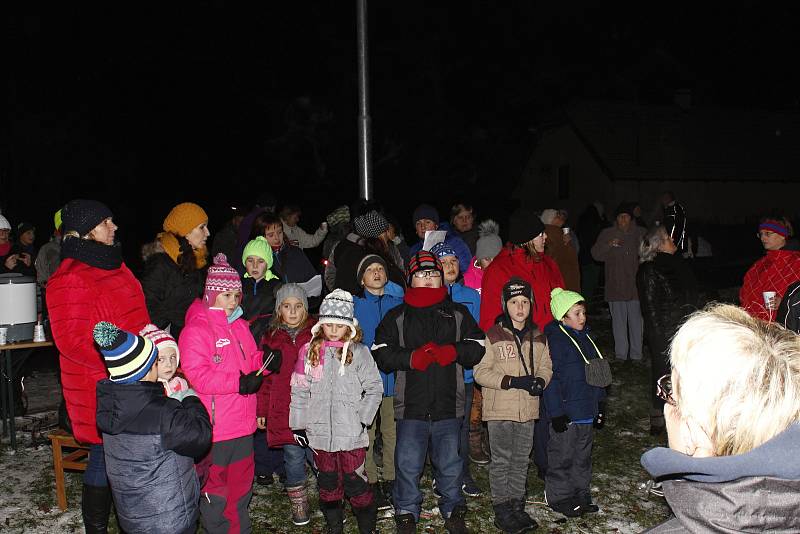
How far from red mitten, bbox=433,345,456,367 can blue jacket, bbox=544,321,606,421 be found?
841mm

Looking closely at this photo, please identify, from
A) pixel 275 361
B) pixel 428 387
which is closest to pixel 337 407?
pixel 275 361

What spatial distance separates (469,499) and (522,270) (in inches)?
74.1

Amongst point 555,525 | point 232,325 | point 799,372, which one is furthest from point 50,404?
point 799,372

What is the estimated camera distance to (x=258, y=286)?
5.61 meters

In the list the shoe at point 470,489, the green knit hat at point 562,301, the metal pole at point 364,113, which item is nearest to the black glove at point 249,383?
the shoe at point 470,489

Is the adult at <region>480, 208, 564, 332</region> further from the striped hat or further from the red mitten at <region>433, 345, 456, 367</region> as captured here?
the striped hat

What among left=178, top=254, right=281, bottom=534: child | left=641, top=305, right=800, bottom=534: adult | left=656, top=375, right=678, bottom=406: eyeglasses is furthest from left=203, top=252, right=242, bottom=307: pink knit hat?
Result: left=641, top=305, right=800, bottom=534: adult

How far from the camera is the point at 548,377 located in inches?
191

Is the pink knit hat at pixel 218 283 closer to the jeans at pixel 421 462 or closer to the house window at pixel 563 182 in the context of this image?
the jeans at pixel 421 462

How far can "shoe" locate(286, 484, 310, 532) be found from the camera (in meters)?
4.96

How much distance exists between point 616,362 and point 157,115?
1421 centimetres

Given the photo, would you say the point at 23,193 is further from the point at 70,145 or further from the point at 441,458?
the point at 441,458

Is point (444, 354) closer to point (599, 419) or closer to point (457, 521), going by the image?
point (457, 521)

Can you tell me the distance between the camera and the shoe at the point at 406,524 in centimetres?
466
